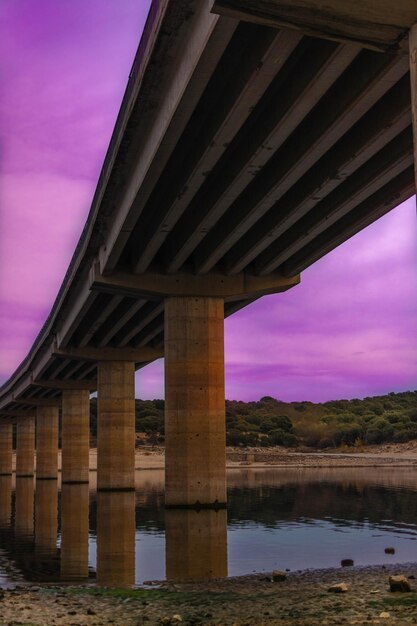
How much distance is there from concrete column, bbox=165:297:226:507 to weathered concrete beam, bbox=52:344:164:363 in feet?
63.1

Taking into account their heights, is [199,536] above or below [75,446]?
below

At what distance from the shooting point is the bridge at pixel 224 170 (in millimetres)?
14375

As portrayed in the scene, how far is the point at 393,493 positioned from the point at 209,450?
1703 cm

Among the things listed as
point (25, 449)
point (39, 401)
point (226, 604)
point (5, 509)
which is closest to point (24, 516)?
point (5, 509)

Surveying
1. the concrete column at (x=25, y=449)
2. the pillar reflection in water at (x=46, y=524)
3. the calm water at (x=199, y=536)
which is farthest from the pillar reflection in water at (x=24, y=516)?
the concrete column at (x=25, y=449)

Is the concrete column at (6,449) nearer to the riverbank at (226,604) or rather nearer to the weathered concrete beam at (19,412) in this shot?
the weathered concrete beam at (19,412)

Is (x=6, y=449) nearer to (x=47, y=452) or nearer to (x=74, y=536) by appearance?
(x=47, y=452)

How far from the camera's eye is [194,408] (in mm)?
30172

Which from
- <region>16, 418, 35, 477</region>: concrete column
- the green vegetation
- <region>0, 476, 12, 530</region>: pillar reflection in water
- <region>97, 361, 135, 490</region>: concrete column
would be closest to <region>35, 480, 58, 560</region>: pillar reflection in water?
<region>0, 476, 12, 530</region>: pillar reflection in water

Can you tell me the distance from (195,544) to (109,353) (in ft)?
94.2

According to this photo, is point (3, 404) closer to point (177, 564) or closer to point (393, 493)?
point (393, 493)

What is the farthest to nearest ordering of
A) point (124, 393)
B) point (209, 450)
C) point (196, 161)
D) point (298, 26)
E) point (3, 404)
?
point (3, 404) < point (124, 393) < point (209, 450) < point (196, 161) < point (298, 26)

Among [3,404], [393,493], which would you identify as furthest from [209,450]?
[3,404]

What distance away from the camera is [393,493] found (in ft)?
141
